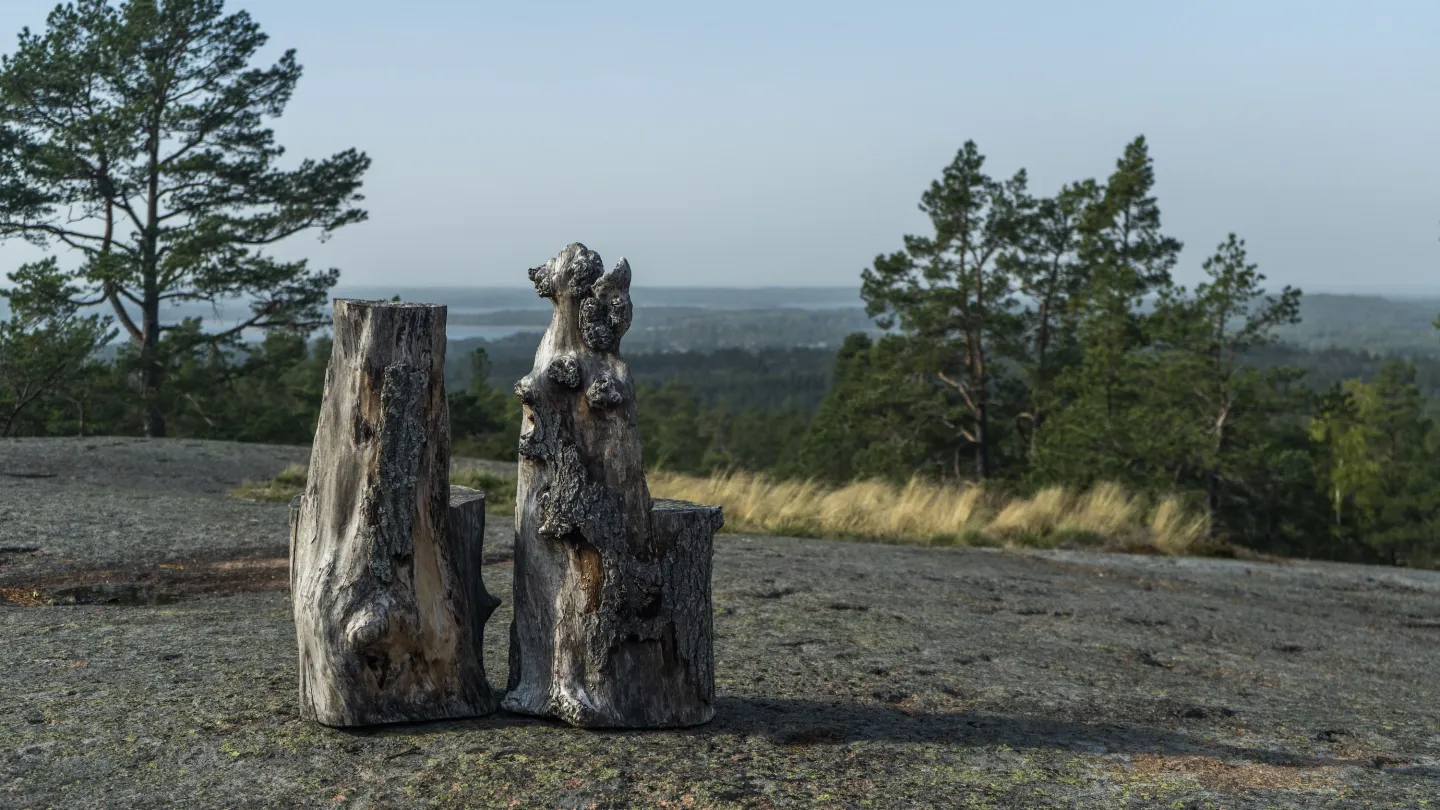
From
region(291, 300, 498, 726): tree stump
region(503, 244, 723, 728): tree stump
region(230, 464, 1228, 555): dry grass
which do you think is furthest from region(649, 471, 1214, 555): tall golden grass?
region(291, 300, 498, 726): tree stump

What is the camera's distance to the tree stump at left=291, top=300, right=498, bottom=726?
468 cm

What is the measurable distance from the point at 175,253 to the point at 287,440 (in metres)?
4.58

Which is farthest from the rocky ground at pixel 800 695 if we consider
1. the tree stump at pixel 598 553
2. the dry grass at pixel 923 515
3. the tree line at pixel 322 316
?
the tree line at pixel 322 316

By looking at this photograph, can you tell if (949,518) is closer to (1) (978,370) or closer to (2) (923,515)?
(2) (923,515)

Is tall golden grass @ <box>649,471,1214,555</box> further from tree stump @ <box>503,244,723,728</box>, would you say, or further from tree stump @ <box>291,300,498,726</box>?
tree stump @ <box>291,300,498,726</box>

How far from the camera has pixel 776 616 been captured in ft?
25.0

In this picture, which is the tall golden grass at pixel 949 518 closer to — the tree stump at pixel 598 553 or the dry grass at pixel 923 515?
the dry grass at pixel 923 515

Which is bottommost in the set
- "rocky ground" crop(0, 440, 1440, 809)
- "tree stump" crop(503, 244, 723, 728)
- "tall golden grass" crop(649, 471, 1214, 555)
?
"tall golden grass" crop(649, 471, 1214, 555)

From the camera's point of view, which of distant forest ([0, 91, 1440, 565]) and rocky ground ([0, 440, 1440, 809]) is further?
distant forest ([0, 91, 1440, 565])

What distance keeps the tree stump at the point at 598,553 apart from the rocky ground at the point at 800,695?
0.17 meters

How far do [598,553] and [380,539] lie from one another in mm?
840

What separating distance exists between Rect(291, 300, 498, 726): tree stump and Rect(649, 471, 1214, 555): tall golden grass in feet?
27.7

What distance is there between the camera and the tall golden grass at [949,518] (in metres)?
13.4

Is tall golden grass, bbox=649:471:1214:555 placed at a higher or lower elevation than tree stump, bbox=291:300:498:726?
lower
